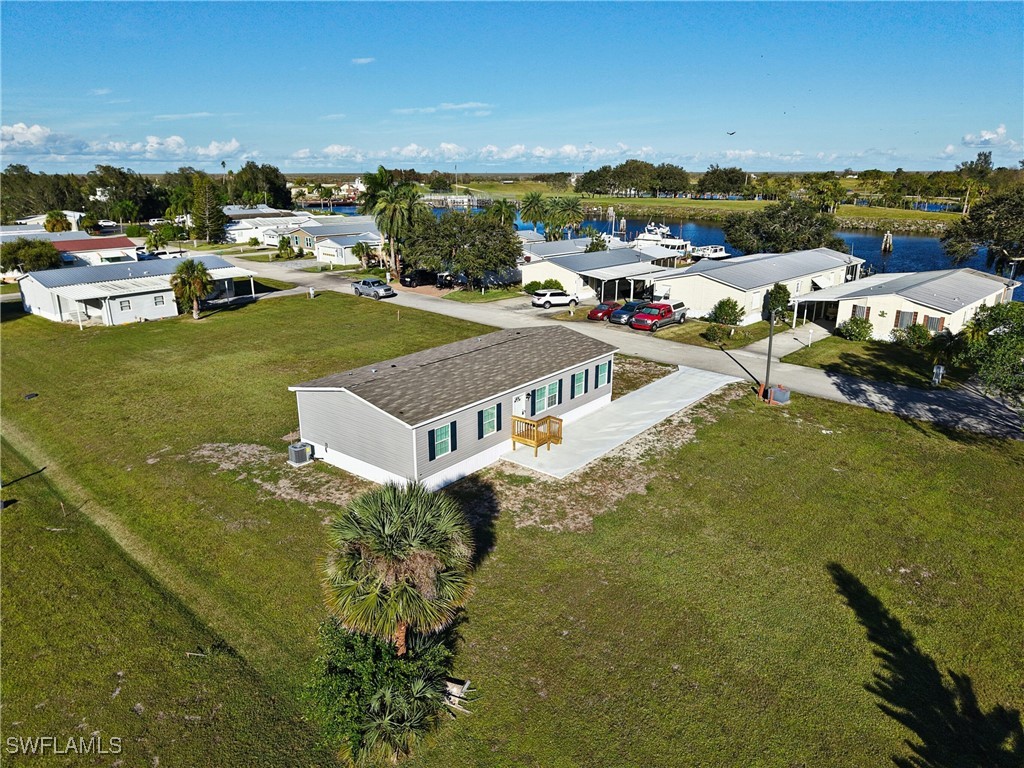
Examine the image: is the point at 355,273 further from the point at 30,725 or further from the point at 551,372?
the point at 30,725

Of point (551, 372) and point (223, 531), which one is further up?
point (551, 372)

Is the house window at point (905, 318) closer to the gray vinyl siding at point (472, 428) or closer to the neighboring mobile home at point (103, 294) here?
the gray vinyl siding at point (472, 428)

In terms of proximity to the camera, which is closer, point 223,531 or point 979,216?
point 223,531

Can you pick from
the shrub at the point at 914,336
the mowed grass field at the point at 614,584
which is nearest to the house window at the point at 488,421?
the mowed grass field at the point at 614,584

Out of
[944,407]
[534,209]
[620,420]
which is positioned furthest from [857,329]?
[534,209]

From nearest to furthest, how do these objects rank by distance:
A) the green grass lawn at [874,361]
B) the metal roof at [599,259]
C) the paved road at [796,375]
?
the paved road at [796,375]
the green grass lawn at [874,361]
the metal roof at [599,259]

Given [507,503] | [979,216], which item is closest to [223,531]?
[507,503]

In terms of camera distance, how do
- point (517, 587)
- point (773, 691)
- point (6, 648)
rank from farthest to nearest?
point (517, 587)
point (6, 648)
point (773, 691)
